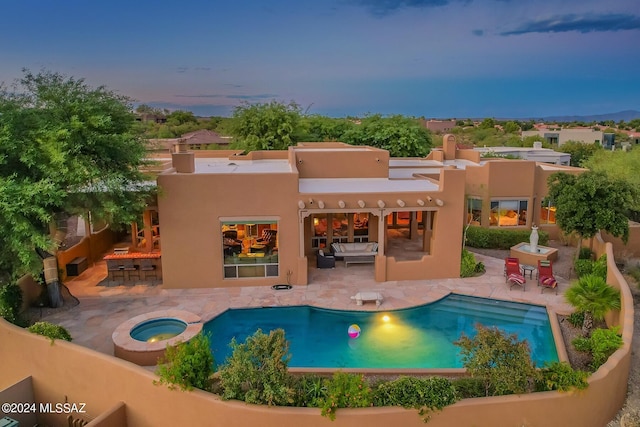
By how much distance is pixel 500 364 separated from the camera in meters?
8.46

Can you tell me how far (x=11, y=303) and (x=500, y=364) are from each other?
1321cm

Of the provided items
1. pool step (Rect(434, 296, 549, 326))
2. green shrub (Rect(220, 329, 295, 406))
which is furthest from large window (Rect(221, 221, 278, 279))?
green shrub (Rect(220, 329, 295, 406))

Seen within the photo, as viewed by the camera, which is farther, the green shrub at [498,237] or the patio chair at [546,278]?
the green shrub at [498,237]

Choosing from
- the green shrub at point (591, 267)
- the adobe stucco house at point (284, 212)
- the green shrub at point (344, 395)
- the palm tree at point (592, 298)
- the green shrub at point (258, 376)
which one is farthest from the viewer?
the adobe stucco house at point (284, 212)

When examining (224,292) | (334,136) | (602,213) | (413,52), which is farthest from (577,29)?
(224,292)

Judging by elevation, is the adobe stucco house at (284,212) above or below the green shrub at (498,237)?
above

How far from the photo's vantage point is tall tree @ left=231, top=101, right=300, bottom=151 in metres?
38.9

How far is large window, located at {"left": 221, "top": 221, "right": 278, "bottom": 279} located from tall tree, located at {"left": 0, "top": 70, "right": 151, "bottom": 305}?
3720mm

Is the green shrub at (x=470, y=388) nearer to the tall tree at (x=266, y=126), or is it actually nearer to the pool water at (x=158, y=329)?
the pool water at (x=158, y=329)

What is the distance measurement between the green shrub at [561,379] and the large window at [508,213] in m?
15.1

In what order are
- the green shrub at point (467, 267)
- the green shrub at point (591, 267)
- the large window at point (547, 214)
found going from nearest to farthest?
the green shrub at point (591, 267) → the green shrub at point (467, 267) → the large window at point (547, 214)

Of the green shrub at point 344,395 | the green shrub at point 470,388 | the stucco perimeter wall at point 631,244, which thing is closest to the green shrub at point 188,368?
the green shrub at point 344,395

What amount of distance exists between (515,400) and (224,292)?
10782 mm

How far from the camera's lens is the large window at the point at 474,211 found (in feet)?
75.4
